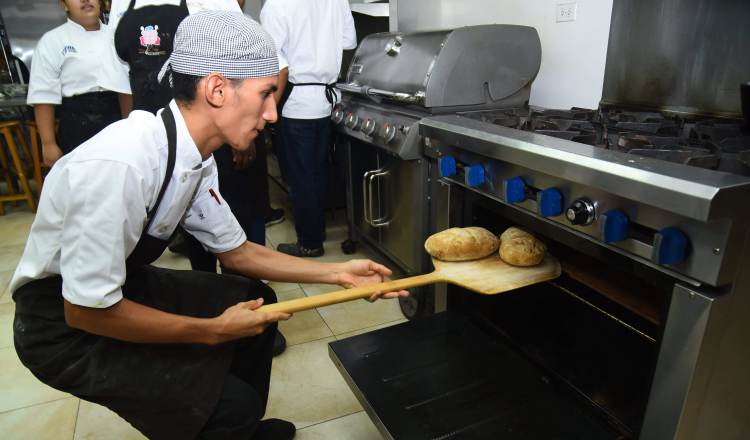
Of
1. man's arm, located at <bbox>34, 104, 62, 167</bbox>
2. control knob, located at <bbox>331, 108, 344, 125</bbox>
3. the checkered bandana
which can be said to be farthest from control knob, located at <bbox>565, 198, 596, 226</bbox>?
man's arm, located at <bbox>34, 104, 62, 167</bbox>

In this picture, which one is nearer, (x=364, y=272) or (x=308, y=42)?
(x=364, y=272)

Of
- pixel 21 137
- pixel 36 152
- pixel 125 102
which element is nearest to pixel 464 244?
pixel 125 102

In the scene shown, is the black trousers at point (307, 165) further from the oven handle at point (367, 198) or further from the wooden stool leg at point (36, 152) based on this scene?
the wooden stool leg at point (36, 152)

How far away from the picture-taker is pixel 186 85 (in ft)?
3.13

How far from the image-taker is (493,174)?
1.15 meters

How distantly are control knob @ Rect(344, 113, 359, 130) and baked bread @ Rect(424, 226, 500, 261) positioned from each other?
107cm

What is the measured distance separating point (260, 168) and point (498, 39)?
1060mm

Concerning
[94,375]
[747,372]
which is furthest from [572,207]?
[94,375]

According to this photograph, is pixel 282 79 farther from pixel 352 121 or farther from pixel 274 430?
pixel 274 430

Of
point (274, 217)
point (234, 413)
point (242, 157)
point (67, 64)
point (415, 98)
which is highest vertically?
point (67, 64)

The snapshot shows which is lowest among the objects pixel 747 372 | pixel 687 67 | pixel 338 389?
pixel 338 389

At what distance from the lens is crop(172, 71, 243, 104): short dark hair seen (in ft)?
3.09

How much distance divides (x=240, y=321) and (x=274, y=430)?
1.89 feet

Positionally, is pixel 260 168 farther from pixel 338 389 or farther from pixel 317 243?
pixel 338 389
